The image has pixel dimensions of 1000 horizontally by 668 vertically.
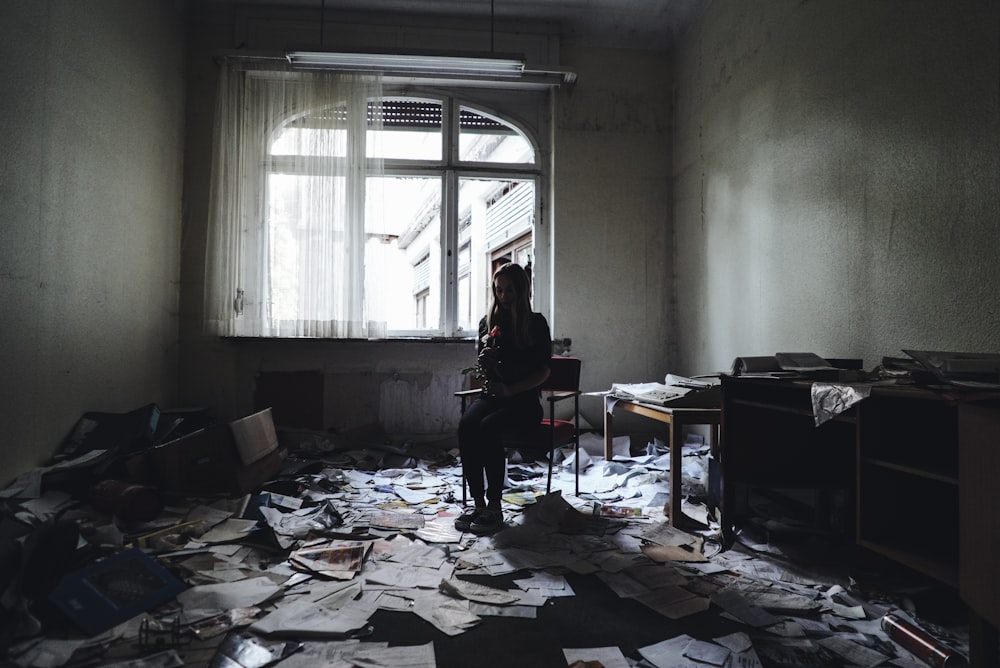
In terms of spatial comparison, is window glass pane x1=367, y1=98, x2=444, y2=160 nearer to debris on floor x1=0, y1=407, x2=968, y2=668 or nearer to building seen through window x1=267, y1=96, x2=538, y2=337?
building seen through window x1=267, y1=96, x2=538, y2=337

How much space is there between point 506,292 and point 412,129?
8.67ft

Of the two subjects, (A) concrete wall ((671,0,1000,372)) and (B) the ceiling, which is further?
(B) the ceiling

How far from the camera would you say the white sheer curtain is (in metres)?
4.50

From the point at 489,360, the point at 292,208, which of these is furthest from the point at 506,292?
the point at 292,208

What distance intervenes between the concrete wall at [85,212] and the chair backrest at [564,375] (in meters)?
2.95

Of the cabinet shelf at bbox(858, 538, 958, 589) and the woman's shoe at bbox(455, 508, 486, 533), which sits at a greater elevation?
the cabinet shelf at bbox(858, 538, 958, 589)

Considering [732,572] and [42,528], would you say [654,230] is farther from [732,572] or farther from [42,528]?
[42,528]

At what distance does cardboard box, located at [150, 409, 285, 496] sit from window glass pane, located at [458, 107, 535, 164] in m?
3.19

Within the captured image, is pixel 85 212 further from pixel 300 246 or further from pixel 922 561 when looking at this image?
pixel 922 561

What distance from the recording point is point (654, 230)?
495 cm

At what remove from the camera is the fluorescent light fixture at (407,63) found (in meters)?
4.26

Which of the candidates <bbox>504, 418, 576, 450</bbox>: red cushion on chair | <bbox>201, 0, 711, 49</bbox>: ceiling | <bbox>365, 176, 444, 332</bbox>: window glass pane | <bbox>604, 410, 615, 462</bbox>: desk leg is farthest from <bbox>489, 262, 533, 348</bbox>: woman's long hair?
<bbox>201, 0, 711, 49</bbox>: ceiling

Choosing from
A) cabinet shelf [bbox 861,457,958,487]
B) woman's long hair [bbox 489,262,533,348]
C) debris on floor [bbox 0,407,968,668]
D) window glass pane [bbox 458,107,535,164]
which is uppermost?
window glass pane [bbox 458,107,535,164]

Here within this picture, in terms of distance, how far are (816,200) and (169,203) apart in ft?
15.4
